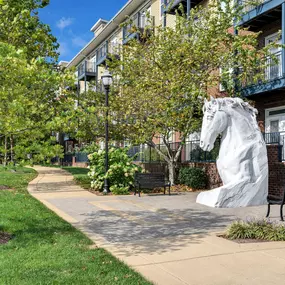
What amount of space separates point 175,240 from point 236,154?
17.1 feet

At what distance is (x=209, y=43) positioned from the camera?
48.7 feet

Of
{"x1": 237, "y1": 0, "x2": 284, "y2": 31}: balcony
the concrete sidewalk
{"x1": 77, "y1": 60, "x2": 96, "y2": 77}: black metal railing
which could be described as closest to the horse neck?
the concrete sidewalk

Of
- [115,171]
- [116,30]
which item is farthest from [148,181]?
[116,30]

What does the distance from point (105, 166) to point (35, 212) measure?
5.53 metres

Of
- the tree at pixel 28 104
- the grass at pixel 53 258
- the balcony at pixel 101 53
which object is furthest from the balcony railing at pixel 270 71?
the balcony at pixel 101 53

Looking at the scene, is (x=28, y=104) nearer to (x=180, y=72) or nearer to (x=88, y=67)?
(x=180, y=72)

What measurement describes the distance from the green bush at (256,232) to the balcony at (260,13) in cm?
1133

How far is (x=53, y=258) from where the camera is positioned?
5266 mm

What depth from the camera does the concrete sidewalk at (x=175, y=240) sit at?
475cm

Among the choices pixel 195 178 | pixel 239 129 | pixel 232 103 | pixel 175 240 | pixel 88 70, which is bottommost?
pixel 175 240

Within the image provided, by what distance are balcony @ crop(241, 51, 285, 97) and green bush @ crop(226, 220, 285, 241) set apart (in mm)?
8970

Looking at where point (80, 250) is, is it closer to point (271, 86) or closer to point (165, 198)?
point (165, 198)

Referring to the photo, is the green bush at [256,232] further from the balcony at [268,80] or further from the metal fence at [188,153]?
the balcony at [268,80]

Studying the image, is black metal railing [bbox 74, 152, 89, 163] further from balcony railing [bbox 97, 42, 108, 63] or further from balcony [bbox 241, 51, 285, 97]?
balcony [bbox 241, 51, 285, 97]
